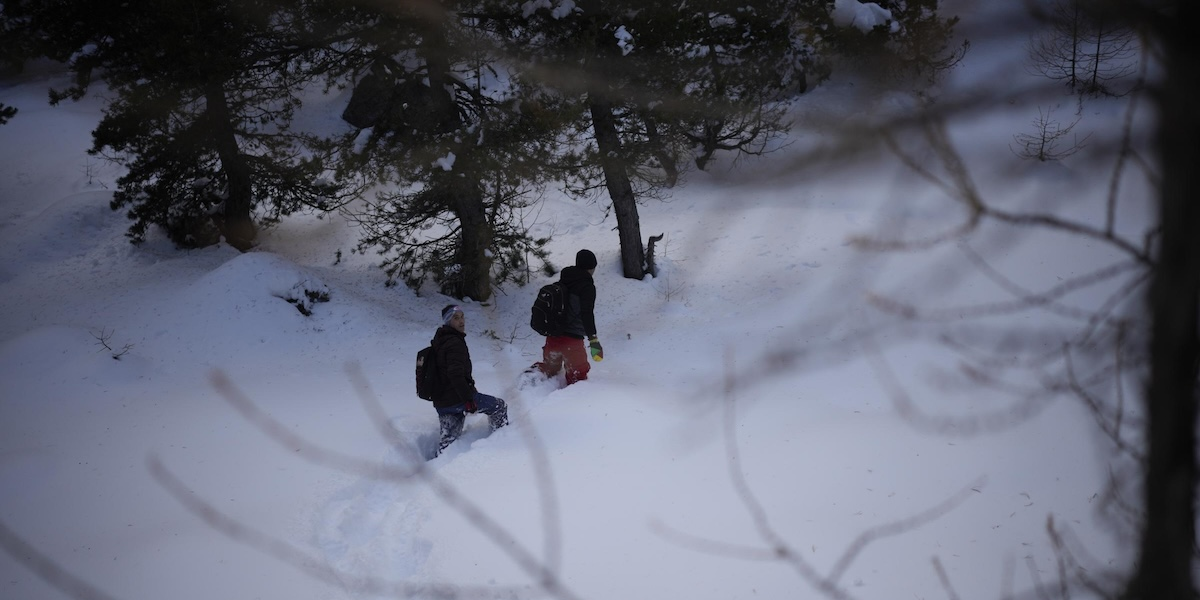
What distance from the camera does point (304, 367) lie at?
28.1 feet

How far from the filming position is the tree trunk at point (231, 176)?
10.5 m

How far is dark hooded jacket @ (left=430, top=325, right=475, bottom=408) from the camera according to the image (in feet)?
18.7

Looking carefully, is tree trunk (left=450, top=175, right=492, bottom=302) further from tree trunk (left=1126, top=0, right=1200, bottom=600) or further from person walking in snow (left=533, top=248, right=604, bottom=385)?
tree trunk (left=1126, top=0, right=1200, bottom=600)

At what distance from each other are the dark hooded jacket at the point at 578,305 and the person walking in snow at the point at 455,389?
1.27m

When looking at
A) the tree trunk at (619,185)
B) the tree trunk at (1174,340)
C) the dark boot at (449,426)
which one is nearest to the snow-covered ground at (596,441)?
the dark boot at (449,426)

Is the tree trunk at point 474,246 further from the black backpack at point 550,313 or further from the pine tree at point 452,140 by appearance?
the black backpack at point 550,313

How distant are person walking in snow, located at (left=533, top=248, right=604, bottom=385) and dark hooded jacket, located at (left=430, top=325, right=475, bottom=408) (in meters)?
1.34

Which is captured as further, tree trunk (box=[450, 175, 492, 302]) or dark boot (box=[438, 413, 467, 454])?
tree trunk (box=[450, 175, 492, 302])

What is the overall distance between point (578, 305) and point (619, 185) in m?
4.15

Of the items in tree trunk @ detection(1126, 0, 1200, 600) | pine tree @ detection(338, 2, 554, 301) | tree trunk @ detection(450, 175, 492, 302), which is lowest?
tree trunk @ detection(450, 175, 492, 302)

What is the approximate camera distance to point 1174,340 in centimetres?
114

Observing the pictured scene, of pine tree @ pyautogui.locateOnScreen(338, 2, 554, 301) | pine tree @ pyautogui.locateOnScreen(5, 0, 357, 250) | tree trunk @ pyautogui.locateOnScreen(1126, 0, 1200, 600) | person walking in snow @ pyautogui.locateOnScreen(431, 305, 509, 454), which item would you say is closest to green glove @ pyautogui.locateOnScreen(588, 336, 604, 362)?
person walking in snow @ pyautogui.locateOnScreen(431, 305, 509, 454)

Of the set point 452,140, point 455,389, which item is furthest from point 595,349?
point 452,140

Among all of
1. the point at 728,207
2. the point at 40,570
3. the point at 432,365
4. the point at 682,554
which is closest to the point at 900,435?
→ the point at 682,554
